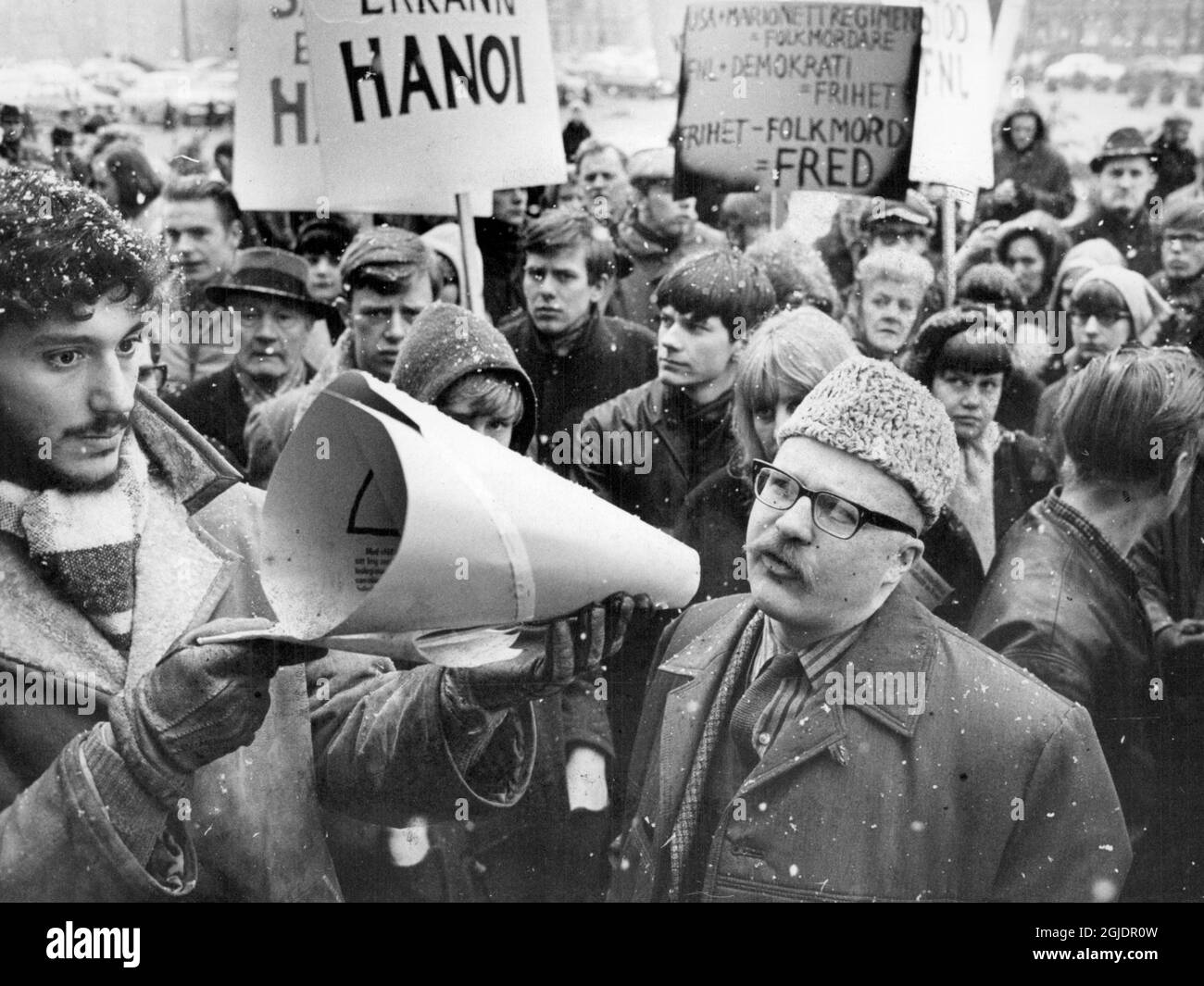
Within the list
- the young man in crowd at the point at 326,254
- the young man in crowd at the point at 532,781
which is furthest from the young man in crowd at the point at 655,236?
the young man in crowd at the point at 326,254

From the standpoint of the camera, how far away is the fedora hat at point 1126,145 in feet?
13.4

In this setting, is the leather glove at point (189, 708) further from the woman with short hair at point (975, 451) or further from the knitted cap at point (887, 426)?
the woman with short hair at point (975, 451)

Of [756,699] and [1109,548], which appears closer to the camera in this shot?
[756,699]

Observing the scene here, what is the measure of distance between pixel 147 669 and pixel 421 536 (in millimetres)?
971

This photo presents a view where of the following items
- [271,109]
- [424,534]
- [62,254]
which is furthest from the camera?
[271,109]

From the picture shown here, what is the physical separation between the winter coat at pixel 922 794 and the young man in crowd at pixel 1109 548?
13 centimetres

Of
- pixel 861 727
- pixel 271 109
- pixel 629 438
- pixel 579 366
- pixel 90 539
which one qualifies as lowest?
pixel 861 727

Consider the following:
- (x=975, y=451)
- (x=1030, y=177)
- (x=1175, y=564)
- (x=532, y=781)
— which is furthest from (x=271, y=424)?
(x=1175, y=564)

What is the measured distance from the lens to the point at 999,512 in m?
4.12

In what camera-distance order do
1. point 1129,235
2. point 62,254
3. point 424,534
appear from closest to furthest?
point 424,534, point 62,254, point 1129,235

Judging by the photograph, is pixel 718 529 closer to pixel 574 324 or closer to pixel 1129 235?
pixel 574 324

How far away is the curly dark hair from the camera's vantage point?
154 inches

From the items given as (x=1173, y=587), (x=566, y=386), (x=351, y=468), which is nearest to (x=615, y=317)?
(x=566, y=386)
